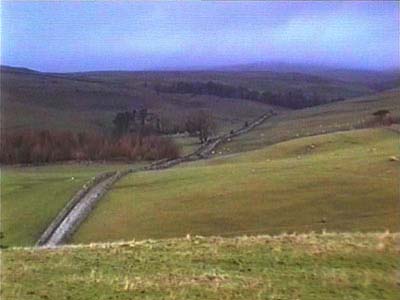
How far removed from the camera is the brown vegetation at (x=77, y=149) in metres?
63.7

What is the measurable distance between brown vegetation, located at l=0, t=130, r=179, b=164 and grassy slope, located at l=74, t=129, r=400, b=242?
18424 mm

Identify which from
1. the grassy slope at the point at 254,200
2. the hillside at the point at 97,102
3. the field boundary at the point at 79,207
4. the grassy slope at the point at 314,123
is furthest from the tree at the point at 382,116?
the hillside at the point at 97,102

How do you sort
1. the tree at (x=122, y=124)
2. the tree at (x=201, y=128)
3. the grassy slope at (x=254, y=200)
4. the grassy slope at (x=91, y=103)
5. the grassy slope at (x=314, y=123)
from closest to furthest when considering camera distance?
1. the grassy slope at (x=254, y=200)
2. the grassy slope at (x=314, y=123)
3. the tree at (x=201, y=128)
4. the tree at (x=122, y=124)
5. the grassy slope at (x=91, y=103)

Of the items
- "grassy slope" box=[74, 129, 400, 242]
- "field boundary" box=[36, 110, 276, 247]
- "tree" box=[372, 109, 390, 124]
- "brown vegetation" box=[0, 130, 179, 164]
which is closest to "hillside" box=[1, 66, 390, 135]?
"brown vegetation" box=[0, 130, 179, 164]

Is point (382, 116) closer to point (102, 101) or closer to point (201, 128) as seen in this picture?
point (201, 128)

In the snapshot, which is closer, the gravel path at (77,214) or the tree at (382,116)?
the gravel path at (77,214)

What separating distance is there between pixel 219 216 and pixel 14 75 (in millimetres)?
159875

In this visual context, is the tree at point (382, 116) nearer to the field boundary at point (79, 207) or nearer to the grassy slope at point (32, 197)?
the field boundary at point (79, 207)

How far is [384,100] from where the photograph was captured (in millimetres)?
112312

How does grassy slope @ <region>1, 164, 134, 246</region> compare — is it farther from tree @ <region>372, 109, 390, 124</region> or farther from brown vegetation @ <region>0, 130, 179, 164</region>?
tree @ <region>372, 109, 390, 124</region>

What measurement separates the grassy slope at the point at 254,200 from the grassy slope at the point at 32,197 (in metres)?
2.46

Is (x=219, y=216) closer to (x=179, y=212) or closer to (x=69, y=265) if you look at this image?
(x=179, y=212)

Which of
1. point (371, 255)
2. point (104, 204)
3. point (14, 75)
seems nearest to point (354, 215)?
point (104, 204)

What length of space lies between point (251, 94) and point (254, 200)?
137 metres
